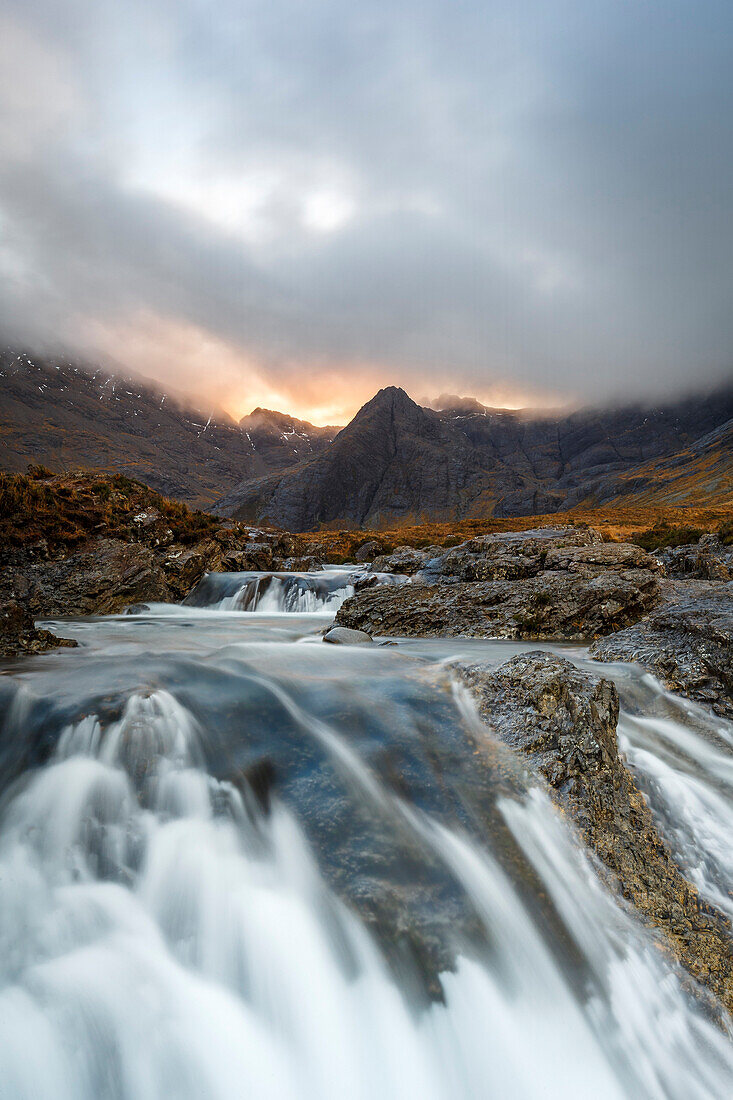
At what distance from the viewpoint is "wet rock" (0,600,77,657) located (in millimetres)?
7320

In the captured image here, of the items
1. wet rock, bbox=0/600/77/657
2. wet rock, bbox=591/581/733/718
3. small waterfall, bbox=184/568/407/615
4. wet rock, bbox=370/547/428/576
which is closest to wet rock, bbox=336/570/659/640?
wet rock, bbox=591/581/733/718

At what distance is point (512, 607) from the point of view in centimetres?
1173

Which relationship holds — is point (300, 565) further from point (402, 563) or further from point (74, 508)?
point (74, 508)

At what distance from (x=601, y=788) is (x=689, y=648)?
368cm

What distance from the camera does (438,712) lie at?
17.3 ft

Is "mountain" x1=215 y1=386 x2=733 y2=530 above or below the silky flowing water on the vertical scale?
above

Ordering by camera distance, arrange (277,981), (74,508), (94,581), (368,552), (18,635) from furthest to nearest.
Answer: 1. (368,552)
2. (74,508)
3. (94,581)
4. (18,635)
5. (277,981)

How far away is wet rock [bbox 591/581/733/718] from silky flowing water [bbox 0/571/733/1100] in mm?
819

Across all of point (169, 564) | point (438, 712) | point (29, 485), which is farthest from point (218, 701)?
point (29, 485)

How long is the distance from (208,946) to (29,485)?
17699mm

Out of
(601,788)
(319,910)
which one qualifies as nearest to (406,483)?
(601,788)

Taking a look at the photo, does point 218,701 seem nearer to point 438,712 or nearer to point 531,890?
point 438,712

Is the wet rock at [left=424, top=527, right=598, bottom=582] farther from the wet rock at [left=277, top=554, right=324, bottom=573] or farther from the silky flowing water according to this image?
the wet rock at [left=277, top=554, right=324, bottom=573]

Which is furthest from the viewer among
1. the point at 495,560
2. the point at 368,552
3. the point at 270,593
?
the point at 368,552
